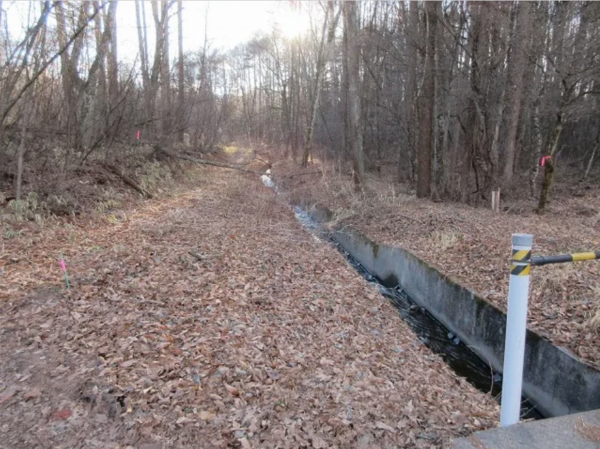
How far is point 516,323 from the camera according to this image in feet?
8.77

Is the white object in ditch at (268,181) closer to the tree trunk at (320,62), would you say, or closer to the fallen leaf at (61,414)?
the tree trunk at (320,62)

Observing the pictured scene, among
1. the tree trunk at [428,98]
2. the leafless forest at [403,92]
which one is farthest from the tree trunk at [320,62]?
the tree trunk at [428,98]

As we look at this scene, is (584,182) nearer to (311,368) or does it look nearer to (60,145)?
(311,368)

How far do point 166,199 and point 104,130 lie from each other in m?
2.65

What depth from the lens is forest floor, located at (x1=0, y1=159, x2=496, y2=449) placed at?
300cm

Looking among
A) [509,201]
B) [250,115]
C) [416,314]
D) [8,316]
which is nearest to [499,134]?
[509,201]

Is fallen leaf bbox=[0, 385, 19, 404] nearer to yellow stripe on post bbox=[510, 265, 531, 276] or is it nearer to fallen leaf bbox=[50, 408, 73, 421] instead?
fallen leaf bbox=[50, 408, 73, 421]

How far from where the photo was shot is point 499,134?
15602 mm

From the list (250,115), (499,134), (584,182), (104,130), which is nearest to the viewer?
(104,130)

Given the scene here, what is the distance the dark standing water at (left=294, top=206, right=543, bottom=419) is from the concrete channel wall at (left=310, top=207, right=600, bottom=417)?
3.8 inches

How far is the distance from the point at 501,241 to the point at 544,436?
19.1ft

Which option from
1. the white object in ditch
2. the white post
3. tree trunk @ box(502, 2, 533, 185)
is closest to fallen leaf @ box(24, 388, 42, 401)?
the white post

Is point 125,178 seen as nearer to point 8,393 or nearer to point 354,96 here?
point 354,96

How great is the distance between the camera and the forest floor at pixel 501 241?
4.89 metres
